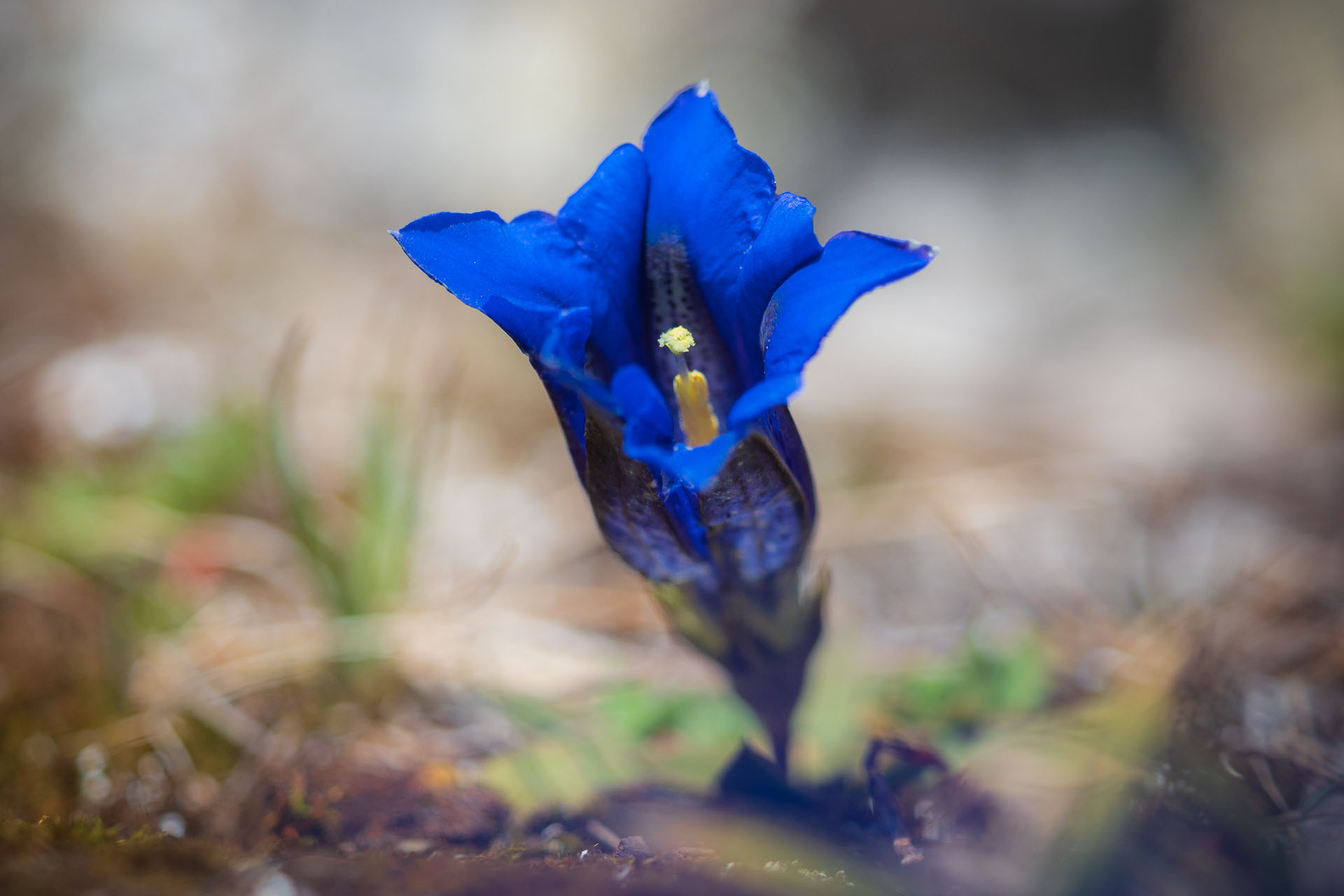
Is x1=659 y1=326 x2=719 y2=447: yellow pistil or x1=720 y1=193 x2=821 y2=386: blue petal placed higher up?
x1=720 y1=193 x2=821 y2=386: blue petal

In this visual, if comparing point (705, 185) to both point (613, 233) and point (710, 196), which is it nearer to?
point (710, 196)

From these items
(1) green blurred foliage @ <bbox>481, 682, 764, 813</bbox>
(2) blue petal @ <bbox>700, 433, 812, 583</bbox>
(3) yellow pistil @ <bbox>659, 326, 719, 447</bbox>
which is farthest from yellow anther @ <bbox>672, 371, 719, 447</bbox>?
(1) green blurred foliage @ <bbox>481, 682, 764, 813</bbox>

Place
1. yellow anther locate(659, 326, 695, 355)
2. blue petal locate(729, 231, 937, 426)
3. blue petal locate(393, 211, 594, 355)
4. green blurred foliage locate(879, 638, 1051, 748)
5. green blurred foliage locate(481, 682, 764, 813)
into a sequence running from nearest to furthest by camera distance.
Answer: blue petal locate(729, 231, 937, 426) → blue petal locate(393, 211, 594, 355) → yellow anther locate(659, 326, 695, 355) → green blurred foliage locate(481, 682, 764, 813) → green blurred foliage locate(879, 638, 1051, 748)

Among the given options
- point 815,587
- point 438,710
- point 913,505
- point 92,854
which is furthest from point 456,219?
point 913,505

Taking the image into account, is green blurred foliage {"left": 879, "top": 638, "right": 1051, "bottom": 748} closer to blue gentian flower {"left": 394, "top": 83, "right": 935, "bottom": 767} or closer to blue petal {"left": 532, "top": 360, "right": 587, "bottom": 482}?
blue gentian flower {"left": 394, "top": 83, "right": 935, "bottom": 767}

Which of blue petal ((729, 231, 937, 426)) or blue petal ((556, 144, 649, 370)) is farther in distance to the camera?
blue petal ((556, 144, 649, 370))

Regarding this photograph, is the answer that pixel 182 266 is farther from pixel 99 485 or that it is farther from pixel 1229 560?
pixel 1229 560

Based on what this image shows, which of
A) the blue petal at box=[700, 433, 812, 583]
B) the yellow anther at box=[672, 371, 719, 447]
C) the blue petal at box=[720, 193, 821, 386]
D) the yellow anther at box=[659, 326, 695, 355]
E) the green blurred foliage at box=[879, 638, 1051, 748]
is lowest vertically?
the green blurred foliage at box=[879, 638, 1051, 748]
